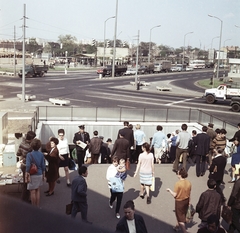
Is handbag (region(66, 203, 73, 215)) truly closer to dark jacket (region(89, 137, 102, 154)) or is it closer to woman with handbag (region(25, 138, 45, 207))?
woman with handbag (region(25, 138, 45, 207))

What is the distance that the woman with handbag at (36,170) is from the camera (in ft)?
23.3

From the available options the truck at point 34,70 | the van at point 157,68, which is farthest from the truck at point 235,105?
the van at point 157,68

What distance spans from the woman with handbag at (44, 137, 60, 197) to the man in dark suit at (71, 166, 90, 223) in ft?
5.64

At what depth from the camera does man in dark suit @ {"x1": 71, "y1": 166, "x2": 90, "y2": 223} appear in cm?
644

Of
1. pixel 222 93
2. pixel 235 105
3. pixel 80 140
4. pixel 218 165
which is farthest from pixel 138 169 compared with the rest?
pixel 222 93

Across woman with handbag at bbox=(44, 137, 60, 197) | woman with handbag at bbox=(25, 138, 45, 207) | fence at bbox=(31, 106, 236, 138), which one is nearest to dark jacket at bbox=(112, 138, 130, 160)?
woman with handbag at bbox=(44, 137, 60, 197)

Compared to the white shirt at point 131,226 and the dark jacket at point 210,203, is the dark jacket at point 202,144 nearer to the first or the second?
the dark jacket at point 210,203

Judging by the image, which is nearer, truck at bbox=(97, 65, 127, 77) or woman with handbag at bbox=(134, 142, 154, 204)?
woman with handbag at bbox=(134, 142, 154, 204)

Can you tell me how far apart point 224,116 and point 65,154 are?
1849 cm

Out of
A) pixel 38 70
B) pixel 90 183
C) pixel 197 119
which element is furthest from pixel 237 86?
pixel 38 70

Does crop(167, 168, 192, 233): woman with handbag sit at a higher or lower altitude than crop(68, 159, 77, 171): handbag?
higher

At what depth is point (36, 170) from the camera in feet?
23.6

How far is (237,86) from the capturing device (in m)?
31.3

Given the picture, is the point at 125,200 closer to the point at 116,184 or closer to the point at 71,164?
the point at 116,184
